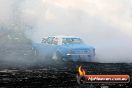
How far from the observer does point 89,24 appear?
30281mm

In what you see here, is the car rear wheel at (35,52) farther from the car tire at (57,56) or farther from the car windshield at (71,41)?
the car windshield at (71,41)

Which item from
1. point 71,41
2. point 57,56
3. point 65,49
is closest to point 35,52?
point 71,41

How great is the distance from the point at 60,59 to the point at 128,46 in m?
5.82

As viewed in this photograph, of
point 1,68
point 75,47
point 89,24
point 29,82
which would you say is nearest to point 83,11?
point 89,24

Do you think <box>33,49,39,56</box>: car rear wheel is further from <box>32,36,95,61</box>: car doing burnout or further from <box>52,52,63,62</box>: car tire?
<box>52,52,63,62</box>: car tire

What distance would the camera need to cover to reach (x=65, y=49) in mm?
21625

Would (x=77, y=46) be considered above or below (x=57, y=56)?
above

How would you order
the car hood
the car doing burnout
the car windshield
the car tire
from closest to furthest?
the car doing burnout < the car hood < the car tire < the car windshield

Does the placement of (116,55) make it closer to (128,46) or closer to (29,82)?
(128,46)

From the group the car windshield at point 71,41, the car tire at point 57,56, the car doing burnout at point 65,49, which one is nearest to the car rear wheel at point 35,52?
the car doing burnout at point 65,49

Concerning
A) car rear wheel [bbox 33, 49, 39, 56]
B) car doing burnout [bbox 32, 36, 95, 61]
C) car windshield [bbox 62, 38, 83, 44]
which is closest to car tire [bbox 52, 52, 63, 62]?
car doing burnout [bbox 32, 36, 95, 61]

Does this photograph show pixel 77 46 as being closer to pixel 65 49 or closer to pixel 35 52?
pixel 65 49

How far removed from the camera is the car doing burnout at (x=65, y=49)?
2156 cm

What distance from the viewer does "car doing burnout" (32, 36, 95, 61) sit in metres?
21.6
